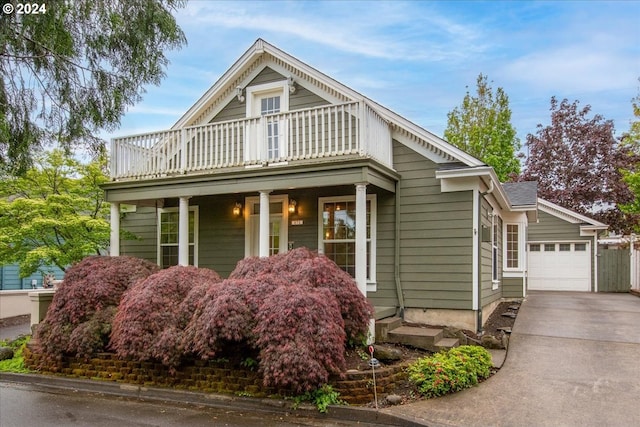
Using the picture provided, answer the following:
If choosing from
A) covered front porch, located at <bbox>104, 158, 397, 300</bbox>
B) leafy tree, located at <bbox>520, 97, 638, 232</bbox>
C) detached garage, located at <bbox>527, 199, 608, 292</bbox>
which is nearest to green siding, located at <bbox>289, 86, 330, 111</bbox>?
covered front porch, located at <bbox>104, 158, 397, 300</bbox>

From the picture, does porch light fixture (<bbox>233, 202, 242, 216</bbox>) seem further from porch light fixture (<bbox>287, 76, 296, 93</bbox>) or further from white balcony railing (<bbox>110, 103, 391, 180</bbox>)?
porch light fixture (<bbox>287, 76, 296, 93</bbox>)

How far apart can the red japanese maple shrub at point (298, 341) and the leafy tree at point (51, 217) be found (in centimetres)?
651

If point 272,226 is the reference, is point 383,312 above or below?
below

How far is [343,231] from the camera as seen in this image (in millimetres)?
10594

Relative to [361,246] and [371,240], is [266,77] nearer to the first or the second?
[371,240]

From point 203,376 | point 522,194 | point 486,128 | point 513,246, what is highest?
point 486,128

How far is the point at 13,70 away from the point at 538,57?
14.3 m

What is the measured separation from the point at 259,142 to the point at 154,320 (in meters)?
4.15

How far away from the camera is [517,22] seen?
12.1m

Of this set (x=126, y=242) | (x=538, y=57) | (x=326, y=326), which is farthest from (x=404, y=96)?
(x=326, y=326)

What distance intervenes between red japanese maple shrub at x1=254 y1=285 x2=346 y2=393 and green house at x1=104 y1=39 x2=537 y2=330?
2.20 meters

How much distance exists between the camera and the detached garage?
1936 cm

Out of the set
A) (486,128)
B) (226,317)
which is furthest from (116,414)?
(486,128)

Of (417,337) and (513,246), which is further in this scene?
(513,246)
